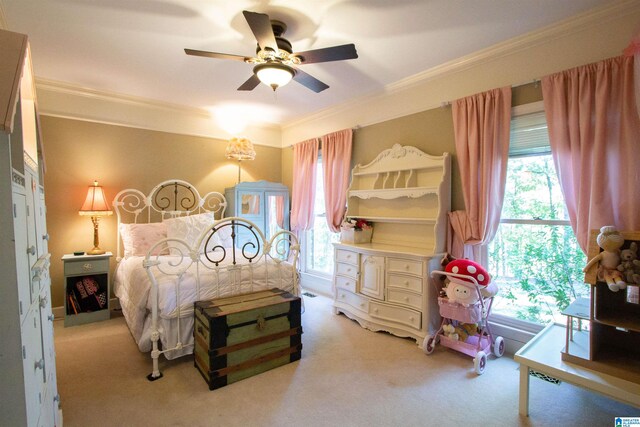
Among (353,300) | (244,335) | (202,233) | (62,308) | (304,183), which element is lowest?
(62,308)

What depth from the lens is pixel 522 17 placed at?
2.26 metres

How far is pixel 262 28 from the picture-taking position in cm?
187

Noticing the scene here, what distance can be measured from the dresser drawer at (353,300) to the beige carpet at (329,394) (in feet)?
1.71

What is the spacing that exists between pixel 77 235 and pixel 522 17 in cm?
489

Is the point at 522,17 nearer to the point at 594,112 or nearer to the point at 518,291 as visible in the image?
the point at 594,112

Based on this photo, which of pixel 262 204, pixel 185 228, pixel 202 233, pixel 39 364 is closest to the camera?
pixel 39 364

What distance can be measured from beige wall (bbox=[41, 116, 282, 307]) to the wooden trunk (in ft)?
7.68

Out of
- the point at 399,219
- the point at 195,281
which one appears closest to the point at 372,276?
the point at 399,219

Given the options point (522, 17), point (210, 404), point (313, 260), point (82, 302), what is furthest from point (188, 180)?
point (522, 17)

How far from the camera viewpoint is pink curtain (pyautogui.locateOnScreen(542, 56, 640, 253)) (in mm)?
2012

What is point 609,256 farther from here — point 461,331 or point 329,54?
point 329,54

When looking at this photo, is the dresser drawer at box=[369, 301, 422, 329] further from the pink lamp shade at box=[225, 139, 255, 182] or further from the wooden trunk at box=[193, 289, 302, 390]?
the pink lamp shade at box=[225, 139, 255, 182]

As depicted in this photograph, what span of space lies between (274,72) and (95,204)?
270cm

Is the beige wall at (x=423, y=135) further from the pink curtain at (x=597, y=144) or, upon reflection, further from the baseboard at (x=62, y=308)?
the baseboard at (x=62, y=308)
